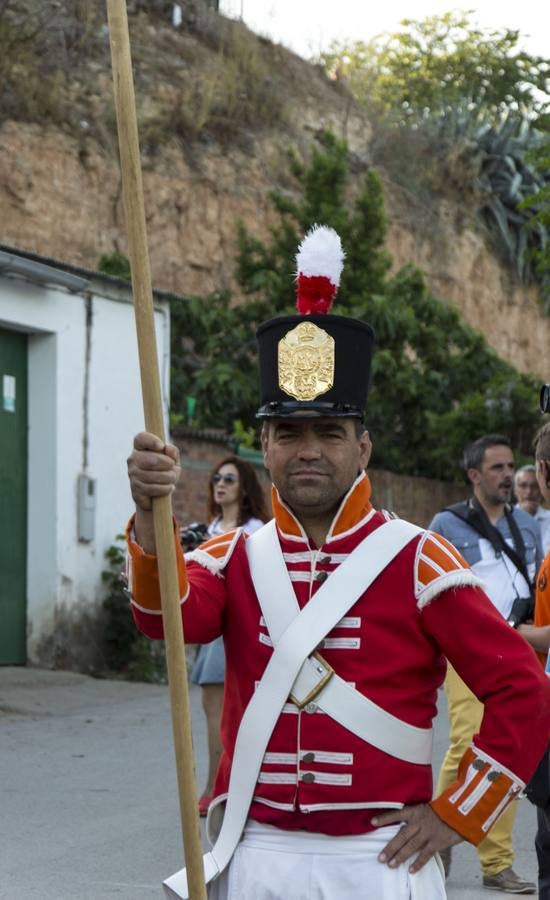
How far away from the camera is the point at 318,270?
370 centimetres

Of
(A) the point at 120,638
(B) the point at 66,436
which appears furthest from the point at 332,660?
(A) the point at 120,638

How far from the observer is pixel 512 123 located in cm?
3622

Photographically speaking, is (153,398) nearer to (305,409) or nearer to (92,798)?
(305,409)

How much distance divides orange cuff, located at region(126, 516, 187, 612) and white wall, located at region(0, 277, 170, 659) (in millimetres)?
10871

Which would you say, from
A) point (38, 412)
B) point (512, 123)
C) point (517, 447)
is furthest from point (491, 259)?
point (38, 412)

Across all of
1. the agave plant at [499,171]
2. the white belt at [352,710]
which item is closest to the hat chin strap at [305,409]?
the white belt at [352,710]

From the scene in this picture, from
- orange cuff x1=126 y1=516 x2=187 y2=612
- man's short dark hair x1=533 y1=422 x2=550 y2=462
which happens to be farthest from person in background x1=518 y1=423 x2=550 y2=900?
orange cuff x1=126 y1=516 x2=187 y2=612

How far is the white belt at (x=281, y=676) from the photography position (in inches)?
140

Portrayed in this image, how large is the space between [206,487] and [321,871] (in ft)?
43.4

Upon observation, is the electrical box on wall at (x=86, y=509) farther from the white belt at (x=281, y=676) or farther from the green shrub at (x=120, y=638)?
the white belt at (x=281, y=676)

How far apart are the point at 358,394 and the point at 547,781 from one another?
177 cm

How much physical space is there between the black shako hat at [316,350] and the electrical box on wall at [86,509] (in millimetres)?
11345

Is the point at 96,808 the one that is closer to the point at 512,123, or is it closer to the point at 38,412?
the point at 38,412

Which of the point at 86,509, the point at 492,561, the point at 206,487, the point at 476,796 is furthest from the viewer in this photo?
the point at 206,487
